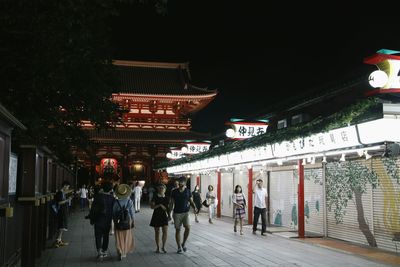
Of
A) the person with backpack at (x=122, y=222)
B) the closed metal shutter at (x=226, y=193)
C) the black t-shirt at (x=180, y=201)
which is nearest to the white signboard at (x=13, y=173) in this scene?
the person with backpack at (x=122, y=222)

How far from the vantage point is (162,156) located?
43281 millimetres

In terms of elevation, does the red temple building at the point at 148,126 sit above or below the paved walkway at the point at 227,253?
above

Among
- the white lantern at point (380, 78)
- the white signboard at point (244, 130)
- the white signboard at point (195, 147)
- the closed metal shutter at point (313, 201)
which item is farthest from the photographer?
the white signboard at point (195, 147)

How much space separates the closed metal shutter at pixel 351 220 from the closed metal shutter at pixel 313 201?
1.73 feet

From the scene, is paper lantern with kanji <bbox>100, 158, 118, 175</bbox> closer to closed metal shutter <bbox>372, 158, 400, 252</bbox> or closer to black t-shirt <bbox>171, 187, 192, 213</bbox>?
black t-shirt <bbox>171, 187, 192, 213</bbox>

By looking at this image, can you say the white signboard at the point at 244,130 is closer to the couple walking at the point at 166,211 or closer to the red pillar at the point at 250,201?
the red pillar at the point at 250,201

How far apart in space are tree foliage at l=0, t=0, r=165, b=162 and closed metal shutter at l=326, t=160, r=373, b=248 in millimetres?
7890

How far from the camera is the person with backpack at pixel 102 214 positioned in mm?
11117

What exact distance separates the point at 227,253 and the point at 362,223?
14.1 feet

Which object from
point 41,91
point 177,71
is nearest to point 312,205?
point 41,91

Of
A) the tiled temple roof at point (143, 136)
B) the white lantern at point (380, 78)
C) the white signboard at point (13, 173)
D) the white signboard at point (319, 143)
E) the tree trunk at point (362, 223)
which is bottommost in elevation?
the tree trunk at point (362, 223)

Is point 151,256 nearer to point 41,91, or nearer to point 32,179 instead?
point 32,179

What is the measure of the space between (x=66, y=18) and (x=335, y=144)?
7.17 metres

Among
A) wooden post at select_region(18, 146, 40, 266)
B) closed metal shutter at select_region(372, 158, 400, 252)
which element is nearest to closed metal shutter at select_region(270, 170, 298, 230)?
closed metal shutter at select_region(372, 158, 400, 252)
